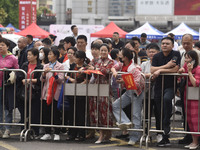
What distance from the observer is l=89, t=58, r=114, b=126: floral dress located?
855 cm

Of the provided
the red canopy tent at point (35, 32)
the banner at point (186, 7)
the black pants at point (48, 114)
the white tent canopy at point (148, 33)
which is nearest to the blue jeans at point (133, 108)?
the black pants at point (48, 114)

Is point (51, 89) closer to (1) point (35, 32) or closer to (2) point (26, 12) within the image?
(1) point (35, 32)

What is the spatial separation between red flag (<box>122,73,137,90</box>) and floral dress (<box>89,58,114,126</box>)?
1.33 ft

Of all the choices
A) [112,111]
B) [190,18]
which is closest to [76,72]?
[112,111]

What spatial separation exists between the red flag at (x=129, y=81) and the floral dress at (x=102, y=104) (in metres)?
0.40

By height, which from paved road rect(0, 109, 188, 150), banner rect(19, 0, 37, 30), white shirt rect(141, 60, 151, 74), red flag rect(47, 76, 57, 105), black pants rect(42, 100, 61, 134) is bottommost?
paved road rect(0, 109, 188, 150)

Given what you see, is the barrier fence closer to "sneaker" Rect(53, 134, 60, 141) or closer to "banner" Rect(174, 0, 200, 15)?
"sneaker" Rect(53, 134, 60, 141)

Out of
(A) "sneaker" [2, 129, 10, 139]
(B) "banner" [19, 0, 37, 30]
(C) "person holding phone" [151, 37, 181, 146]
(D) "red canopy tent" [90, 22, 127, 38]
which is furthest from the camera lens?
(B) "banner" [19, 0, 37, 30]

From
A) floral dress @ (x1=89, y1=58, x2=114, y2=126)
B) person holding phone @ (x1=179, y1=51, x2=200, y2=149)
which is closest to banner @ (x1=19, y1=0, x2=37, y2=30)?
floral dress @ (x1=89, y1=58, x2=114, y2=126)

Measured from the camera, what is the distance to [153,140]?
906cm

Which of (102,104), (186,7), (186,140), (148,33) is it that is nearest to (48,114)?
(102,104)

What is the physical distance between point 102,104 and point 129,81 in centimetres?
73

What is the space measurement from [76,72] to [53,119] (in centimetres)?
102

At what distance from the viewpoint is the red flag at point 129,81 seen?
8.16 metres
